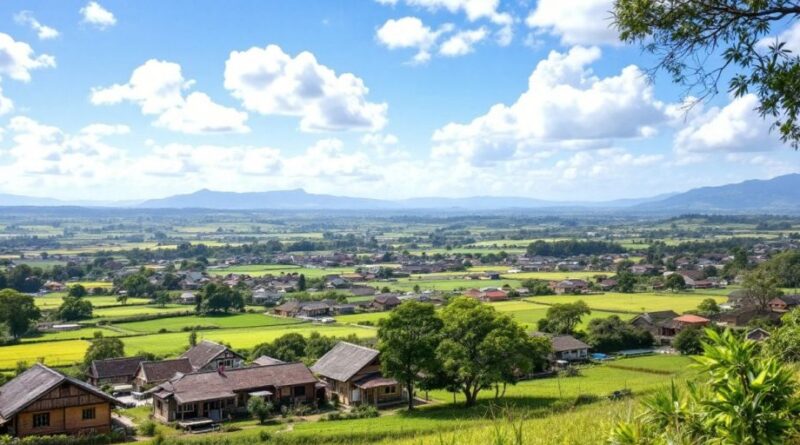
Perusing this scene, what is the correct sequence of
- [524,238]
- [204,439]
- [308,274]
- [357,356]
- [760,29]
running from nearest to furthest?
[760,29] < [204,439] < [357,356] < [308,274] < [524,238]

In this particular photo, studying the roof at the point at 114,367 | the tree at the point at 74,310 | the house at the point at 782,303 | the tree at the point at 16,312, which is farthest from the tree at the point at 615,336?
the tree at the point at 74,310

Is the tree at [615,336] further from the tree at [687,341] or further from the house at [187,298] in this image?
the house at [187,298]

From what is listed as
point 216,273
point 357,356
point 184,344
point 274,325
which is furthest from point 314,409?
point 216,273

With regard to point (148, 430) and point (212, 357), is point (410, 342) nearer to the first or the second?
point (148, 430)

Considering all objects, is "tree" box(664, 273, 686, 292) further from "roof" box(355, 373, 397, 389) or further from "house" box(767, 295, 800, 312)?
"roof" box(355, 373, 397, 389)

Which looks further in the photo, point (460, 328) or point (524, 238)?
point (524, 238)

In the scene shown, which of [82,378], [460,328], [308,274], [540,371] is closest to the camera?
[460,328]

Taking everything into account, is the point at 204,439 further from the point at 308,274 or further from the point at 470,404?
the point at 308,274
